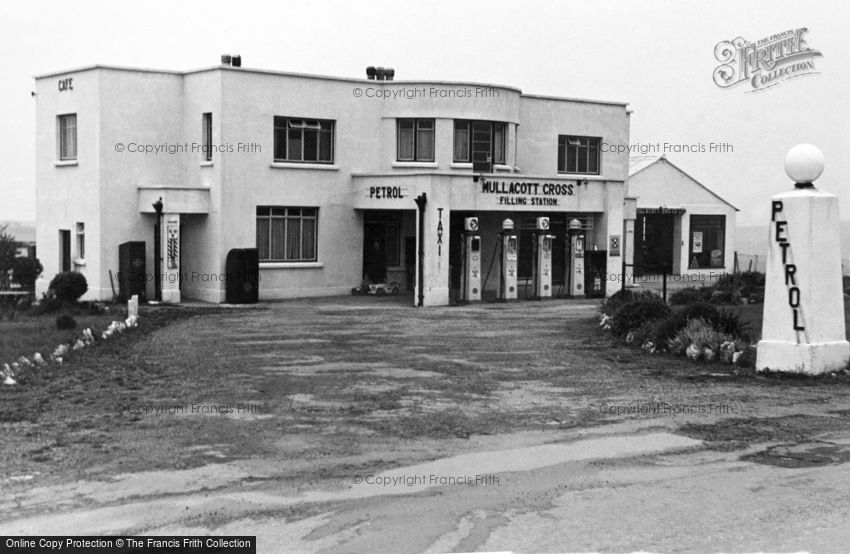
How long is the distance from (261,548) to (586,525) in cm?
237

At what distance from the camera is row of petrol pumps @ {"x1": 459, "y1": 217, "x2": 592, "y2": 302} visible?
31422mm

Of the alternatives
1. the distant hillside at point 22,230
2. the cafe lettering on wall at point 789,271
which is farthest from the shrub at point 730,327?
the distant hillside at point 22,230

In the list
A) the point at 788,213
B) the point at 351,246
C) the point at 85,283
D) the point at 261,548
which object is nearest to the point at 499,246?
the point at 351,246

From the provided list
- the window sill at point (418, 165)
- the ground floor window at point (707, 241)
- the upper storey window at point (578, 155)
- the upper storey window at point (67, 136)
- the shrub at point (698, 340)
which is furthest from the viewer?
the ground floor window at point (707, 241)

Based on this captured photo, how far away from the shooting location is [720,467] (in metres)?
10.8

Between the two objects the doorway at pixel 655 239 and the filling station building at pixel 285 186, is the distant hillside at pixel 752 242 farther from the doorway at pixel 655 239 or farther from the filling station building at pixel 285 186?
the filling station building at pixel 285 186

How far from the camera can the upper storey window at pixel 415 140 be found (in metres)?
34.7

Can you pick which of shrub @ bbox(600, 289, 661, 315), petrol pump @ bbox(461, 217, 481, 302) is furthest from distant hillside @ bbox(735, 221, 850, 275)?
shrub @ bbox(600, 289, 661, 315)

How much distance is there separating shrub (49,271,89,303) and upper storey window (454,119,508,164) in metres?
11.1

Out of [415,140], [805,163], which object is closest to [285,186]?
[415,140]

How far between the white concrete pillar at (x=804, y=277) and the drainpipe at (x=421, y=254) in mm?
14583

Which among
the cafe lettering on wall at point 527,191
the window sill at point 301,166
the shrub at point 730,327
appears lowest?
the shrub at point 730,327

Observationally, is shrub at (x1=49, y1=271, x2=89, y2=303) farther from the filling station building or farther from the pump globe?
the pump globe

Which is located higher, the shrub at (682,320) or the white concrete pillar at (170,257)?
the white concrete pillar at (170,257)
